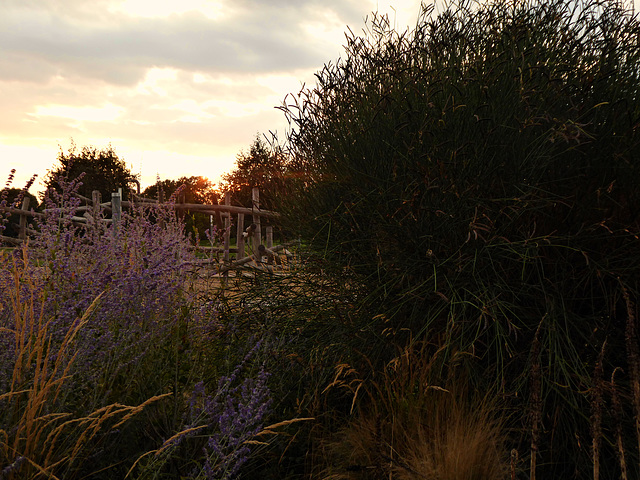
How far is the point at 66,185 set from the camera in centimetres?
352

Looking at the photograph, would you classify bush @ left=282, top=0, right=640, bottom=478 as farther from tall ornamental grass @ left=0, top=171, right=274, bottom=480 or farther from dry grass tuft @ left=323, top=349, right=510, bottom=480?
tall ornamental grass @ left=0, top=171, right=274, bottom=480

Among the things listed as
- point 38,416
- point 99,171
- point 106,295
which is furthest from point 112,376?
point 99,171

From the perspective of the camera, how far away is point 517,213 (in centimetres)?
272

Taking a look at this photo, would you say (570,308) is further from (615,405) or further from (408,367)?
(615,405)

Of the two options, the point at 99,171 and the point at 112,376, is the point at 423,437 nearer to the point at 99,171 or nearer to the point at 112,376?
the point at 112,376

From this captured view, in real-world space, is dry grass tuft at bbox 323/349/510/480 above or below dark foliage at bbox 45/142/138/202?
below

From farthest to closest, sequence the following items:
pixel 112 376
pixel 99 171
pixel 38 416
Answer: pixel 99 171
pixel 112 376
pixel 38 416

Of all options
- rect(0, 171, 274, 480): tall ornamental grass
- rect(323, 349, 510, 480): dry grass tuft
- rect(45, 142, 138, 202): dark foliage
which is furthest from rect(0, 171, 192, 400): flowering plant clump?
rect(45, 142, 138, 202): dark foliage

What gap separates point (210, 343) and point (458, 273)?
73.7 inches

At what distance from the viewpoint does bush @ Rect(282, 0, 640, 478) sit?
2730mm

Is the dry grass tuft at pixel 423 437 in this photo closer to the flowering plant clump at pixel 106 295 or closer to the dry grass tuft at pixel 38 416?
the dry grass tuft at pixel 38 416

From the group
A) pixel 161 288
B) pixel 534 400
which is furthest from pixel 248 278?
pixel 534 400

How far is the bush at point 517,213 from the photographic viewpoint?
2730mm

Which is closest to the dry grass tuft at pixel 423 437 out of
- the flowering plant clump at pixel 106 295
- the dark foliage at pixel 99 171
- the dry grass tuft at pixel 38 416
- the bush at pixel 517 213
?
the bush at pixel 517 213
